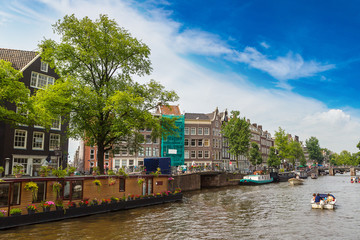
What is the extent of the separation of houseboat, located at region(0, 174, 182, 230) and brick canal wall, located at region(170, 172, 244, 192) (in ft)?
53.5

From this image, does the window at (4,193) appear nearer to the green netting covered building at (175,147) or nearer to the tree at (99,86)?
the tree at (99,86)

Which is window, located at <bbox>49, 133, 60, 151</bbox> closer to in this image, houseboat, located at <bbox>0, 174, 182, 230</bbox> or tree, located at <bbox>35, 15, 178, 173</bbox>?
tree, located at <bbox>35, 15, 178, 173</bbox>

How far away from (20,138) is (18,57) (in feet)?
33.3

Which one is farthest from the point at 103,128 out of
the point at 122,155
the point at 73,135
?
the point at 122,155

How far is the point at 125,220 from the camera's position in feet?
73.0

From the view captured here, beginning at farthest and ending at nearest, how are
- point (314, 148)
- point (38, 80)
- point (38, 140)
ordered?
1. point (314, 148)
2. point (38, 80)
3. point (38, 140)

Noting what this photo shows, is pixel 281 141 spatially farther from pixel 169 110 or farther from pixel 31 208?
pixel 31 208

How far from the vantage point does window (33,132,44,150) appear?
35806 millimetres

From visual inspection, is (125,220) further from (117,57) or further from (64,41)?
(64,41)

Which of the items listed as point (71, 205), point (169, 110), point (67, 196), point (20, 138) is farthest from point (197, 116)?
point (71, 205)

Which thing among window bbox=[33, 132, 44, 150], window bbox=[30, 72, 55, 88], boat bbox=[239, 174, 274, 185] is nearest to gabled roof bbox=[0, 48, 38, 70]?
window bbox=[30, 72, 55, 88]

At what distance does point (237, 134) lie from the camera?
71375 mm

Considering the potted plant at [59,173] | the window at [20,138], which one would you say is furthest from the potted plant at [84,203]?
the window at [20,138]

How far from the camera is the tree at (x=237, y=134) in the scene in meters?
69.9
